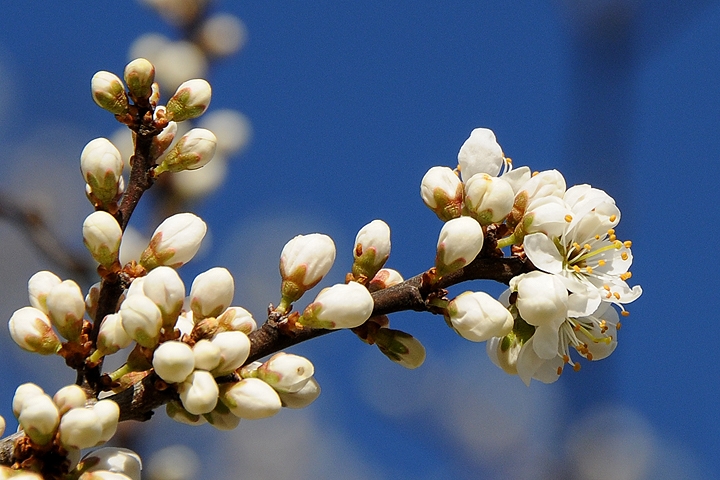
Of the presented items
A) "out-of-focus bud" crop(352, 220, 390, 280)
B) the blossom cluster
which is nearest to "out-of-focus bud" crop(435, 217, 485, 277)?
the blossom cluster

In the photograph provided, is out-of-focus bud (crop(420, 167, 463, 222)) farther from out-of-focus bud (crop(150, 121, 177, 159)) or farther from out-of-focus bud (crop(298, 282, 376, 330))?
out-of-focus bud (crop(150, 121, 177, 159))

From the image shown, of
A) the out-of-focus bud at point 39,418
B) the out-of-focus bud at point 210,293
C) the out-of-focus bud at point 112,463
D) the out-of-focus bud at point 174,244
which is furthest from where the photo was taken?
the out-of-focus bud at point 174,244

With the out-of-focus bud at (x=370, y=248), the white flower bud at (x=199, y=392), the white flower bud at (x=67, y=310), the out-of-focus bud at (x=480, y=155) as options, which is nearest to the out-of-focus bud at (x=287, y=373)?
the white flower bud at (x=199, y=392)

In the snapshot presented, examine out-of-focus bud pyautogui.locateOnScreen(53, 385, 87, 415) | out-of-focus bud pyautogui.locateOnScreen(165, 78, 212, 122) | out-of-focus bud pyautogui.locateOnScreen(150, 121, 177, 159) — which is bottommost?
out-of-focus bud pyautogui.locateOnScreen(53, 385, 87, 415)

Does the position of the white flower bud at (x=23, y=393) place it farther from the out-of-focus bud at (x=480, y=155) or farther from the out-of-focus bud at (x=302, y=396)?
the out-of-focus bud at (x=480, y=155)

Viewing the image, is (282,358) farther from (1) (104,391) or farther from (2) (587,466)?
(2) (587,466)

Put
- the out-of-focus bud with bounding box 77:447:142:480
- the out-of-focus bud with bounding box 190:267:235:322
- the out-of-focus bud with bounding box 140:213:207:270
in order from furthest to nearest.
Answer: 1. the out-of-focus bud with bounding box 140:213:207:270
2. the out-of-focus bud with bounding box 190:267:235:322
3. the out-of-focus bud with bounding box 77:447:142:480
